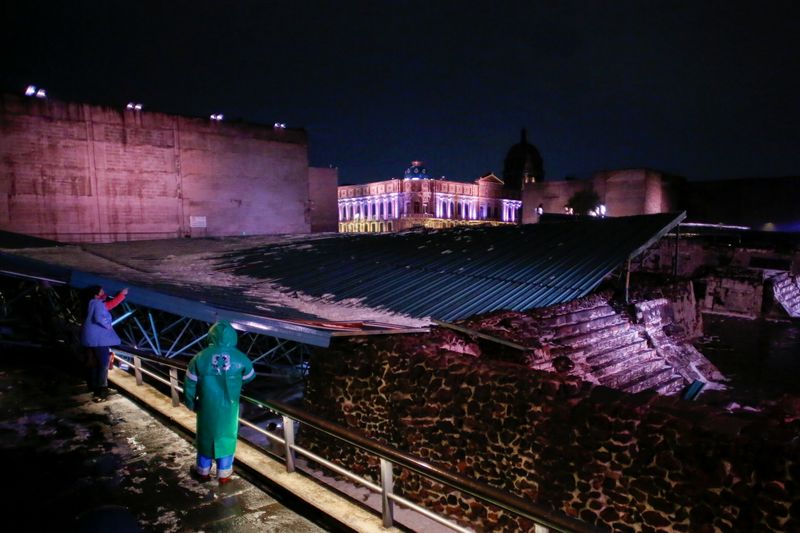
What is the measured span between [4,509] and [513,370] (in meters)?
6.77

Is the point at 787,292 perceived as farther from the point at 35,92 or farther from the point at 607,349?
the point at 35,92

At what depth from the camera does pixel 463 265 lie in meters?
14.1

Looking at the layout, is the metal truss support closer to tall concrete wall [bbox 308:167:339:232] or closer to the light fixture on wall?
the light fixture on wall

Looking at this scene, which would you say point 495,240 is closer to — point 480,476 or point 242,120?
point 480,476

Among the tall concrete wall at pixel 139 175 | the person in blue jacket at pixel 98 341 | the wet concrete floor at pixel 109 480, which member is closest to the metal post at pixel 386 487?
the wet concrete floor at pixel 109 480

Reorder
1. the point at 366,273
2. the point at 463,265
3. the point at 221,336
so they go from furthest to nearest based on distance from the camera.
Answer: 1. the point at 463,265
2. the point at 366,273
3. the point at 221,336

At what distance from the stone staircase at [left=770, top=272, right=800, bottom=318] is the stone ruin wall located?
20844 mm

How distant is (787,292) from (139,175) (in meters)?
35.7

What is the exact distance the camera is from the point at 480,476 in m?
8.39

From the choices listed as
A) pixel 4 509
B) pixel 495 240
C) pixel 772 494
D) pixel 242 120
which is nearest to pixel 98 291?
pixel 4 509

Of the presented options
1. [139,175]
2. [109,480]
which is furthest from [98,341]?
[139,175]

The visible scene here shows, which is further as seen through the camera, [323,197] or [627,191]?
[627,191]

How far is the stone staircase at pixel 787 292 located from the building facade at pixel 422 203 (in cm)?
5275

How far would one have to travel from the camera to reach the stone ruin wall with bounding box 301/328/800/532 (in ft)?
19.5
